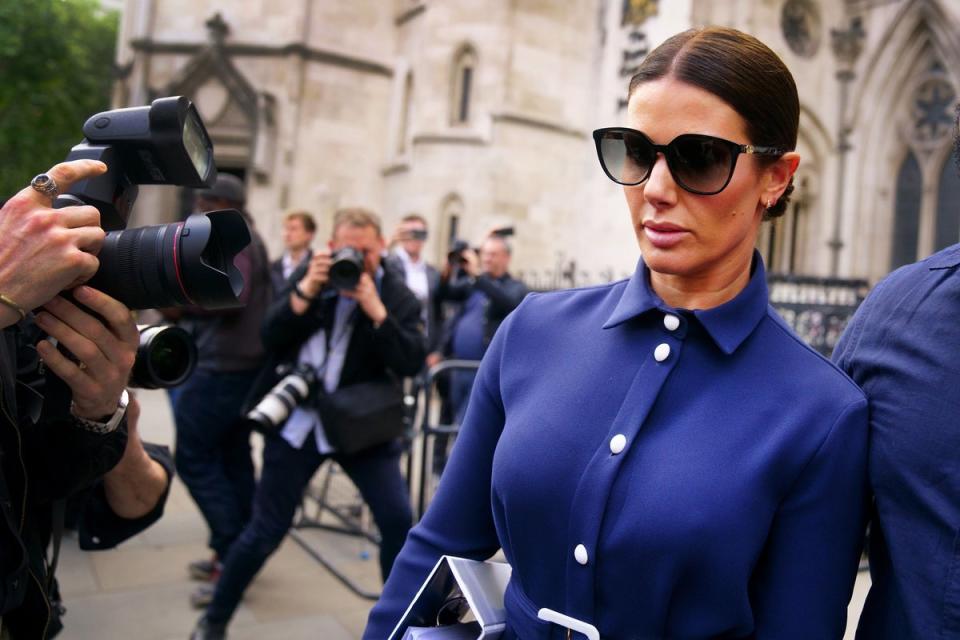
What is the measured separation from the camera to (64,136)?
95.2 feet

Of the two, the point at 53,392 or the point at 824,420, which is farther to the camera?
the point at 53,392

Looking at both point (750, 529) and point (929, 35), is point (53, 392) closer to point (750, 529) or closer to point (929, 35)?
point (750, 529)

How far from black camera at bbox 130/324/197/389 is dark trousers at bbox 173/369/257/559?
2.93m

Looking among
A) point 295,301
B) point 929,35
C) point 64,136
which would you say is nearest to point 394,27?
point 929,35

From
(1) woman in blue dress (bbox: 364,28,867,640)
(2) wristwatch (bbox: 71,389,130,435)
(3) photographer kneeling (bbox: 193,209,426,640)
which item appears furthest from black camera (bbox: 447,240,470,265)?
(1) woman in blue dress (bbox: 364,28,867,640)

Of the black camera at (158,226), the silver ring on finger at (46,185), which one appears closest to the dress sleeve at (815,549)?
the black camera at (158,226)

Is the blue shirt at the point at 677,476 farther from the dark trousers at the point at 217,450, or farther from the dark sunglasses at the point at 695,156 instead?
the dark trousers at the point at 217,450

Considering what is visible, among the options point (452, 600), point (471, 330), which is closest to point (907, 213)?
point (471, 330)

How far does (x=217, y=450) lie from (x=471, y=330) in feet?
8.69

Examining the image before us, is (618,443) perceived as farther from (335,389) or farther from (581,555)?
(335,389)

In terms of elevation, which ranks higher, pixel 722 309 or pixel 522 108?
pixel 522 108

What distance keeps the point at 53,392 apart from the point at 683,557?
1.29 m

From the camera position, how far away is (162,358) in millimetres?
1909

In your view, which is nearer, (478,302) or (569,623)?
(569,623)
